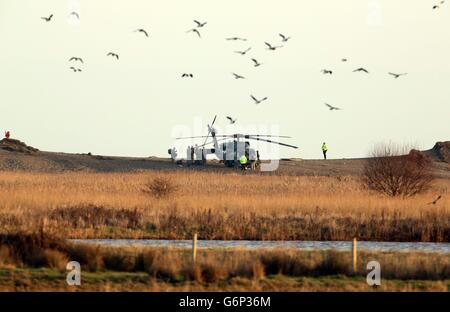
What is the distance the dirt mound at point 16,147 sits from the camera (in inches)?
3981

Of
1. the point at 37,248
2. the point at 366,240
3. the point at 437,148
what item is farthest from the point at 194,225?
the point at 437,148

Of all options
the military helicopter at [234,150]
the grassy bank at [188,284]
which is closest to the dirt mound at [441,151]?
the military helicopter at [234,150]

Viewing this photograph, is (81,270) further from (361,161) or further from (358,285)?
(361,161)

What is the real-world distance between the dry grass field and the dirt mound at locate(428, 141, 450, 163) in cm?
7032

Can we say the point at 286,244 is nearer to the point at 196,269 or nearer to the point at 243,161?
the point at 196,269

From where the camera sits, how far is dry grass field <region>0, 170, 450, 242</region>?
41438 mm

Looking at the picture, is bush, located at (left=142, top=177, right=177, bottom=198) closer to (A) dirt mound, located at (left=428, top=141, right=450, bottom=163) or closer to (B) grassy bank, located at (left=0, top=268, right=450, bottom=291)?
(B) grassy bank, located at (left=0, top=268, right=450, bottom=291)

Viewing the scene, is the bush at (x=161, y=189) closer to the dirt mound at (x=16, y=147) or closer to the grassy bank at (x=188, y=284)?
the grassy bank at (x=188, y=284)

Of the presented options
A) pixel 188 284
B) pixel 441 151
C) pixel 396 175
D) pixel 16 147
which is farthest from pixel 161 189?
pixel 441 151

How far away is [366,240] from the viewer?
136ft

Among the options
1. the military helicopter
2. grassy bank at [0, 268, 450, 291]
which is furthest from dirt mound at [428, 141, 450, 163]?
grassy bank at [0, 268, 450, 291]

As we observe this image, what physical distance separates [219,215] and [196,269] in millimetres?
19678

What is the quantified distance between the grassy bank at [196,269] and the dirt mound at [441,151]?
103 m
